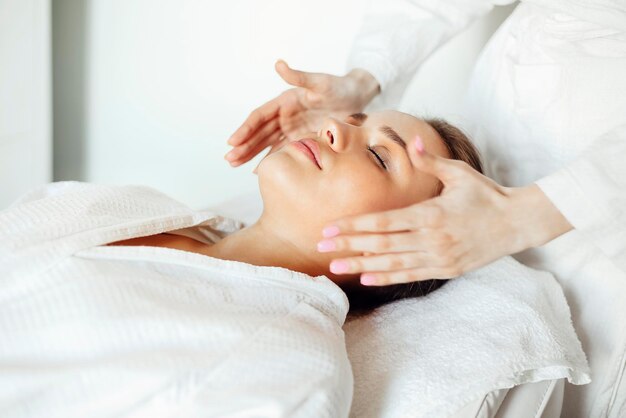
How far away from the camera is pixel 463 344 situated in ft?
3.78

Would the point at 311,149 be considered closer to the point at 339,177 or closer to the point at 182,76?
the point at 339,177

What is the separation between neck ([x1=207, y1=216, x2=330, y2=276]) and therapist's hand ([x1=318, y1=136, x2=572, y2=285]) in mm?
192

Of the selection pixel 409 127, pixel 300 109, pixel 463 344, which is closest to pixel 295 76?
pixel 300 109

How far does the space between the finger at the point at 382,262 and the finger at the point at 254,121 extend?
0.56 meters

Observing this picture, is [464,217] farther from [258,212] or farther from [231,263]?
[258,212]

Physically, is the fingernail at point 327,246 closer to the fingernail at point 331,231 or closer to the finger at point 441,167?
the fingernail at point 331,231

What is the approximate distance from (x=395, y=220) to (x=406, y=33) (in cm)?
74

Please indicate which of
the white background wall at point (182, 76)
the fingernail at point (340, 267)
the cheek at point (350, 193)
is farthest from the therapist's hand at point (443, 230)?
the white background wall at point (182, 76)

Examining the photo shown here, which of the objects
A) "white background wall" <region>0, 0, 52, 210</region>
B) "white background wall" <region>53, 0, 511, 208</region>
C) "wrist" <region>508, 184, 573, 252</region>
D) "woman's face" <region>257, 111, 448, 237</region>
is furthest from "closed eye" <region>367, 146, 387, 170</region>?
"white background wall" <region>0, 0, 52, 210</region>

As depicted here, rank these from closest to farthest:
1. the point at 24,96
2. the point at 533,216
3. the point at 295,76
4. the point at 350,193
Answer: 1. the point at 533,216
2. the point at 350,193
3. the point at 295,76
4. the point at 24,96

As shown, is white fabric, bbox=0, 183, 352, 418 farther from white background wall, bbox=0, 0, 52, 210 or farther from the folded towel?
white background wall, bbox=0, 0, 52, 210

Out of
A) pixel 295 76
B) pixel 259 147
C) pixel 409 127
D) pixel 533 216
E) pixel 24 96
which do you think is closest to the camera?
pixel 533 216

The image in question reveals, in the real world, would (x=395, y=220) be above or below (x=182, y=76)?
above

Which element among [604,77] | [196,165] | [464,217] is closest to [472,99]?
[604,77]
